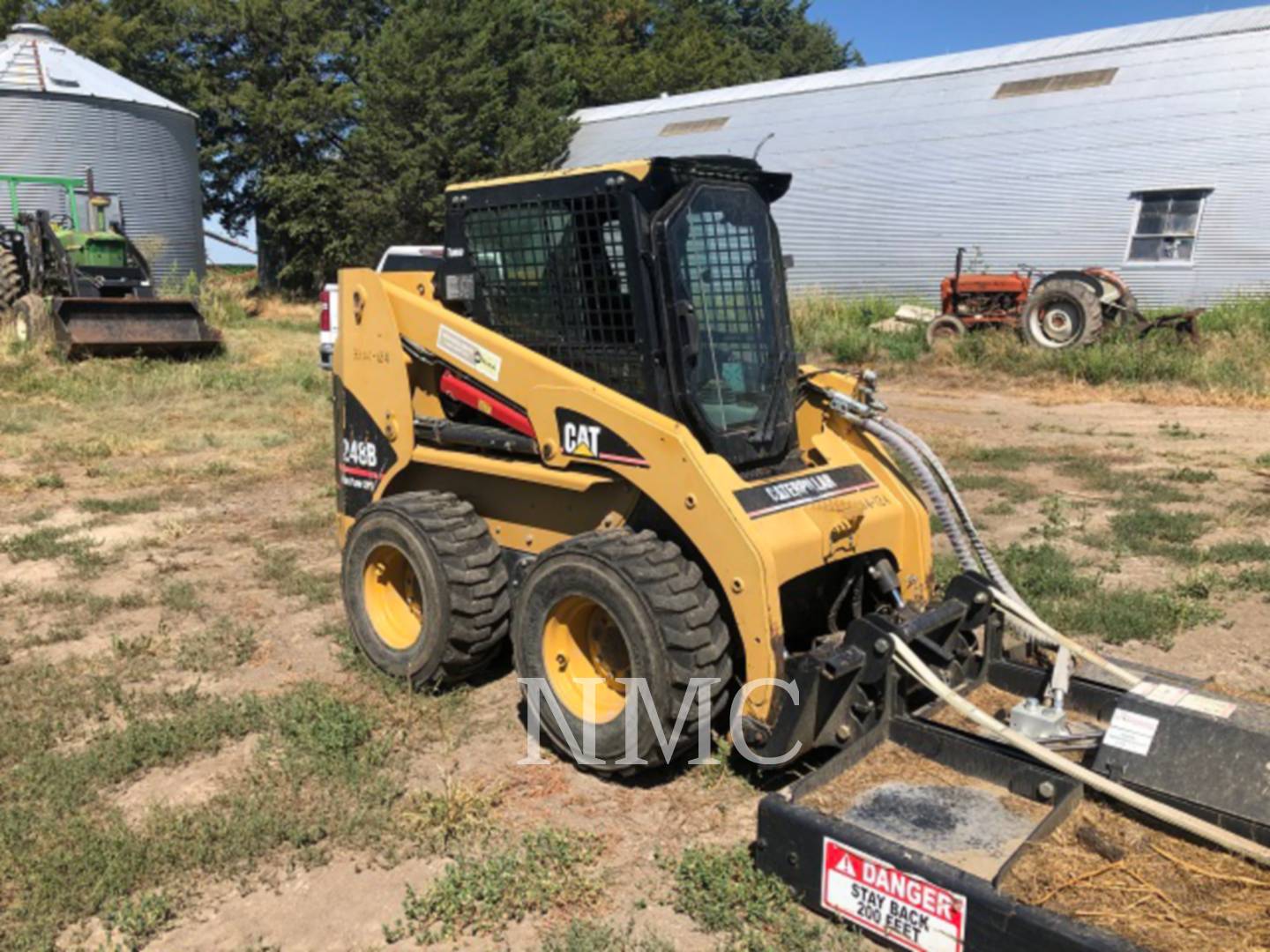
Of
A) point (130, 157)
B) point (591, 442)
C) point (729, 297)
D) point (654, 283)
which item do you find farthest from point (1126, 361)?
point (130, 157)

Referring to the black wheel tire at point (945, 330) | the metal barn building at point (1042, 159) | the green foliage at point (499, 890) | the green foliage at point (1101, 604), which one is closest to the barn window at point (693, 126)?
the metal barn building at point (1042, 159)

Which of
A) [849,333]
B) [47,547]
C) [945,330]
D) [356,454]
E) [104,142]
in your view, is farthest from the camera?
[104,142]

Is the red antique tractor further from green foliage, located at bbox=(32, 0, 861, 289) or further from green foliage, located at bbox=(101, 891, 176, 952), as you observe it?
green foliage, located at bbox=(101, 891, 176, 952)

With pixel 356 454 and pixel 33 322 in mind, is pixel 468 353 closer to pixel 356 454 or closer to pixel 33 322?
pixel 356 454

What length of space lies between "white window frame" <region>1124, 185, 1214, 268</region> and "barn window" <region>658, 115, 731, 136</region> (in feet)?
38.1

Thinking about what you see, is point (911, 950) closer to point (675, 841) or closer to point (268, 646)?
point (675, 841)

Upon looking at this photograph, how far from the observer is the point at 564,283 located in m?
4.61

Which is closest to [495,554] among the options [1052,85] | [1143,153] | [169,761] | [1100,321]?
[169,761]

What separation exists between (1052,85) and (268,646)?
22.1 meters

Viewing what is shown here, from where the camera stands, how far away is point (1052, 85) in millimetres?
22516

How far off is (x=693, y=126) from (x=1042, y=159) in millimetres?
10368

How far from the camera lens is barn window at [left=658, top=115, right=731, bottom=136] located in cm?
2839

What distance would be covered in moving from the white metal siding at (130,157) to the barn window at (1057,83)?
1881 centimetres

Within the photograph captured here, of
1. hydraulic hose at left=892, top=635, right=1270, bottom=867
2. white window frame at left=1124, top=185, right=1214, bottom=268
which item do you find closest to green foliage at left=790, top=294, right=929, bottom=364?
white window frame at left=1124, top=185, right=1214, bottom=268
